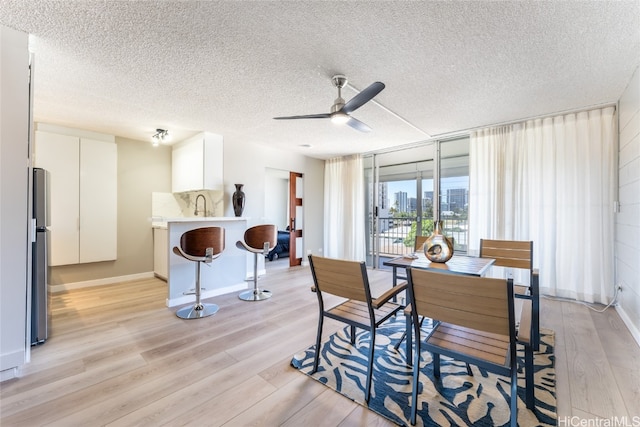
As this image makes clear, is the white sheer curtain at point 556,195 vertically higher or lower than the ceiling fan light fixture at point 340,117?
lower

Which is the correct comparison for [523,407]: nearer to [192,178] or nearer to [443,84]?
[443,84]

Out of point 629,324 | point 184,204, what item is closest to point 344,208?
point 184,204

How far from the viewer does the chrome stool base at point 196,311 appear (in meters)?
2.93

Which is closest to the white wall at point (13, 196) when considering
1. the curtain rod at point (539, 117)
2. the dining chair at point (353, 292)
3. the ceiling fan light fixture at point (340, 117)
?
the dining chair at point (353, 292)

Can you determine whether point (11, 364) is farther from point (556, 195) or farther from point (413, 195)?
point (556, 195)

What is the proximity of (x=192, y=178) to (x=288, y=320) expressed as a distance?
3.13 metres

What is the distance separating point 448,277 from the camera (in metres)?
1.27

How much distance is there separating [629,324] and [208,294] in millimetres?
4679

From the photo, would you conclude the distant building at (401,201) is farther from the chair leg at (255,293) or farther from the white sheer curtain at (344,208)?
the chair leg at (255,293)

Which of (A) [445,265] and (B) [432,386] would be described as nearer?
(B) [432,386]

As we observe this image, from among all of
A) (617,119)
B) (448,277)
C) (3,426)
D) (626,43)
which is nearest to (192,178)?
(3,426)

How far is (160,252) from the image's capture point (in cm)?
467

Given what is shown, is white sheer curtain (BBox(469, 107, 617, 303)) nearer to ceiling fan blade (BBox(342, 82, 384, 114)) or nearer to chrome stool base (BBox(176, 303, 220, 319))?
ceiling fan blade (BBox(342, 82, 384, 114))

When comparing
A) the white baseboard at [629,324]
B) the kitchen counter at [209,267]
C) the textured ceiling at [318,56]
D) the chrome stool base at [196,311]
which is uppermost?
the textured ceiling at [318,56]
